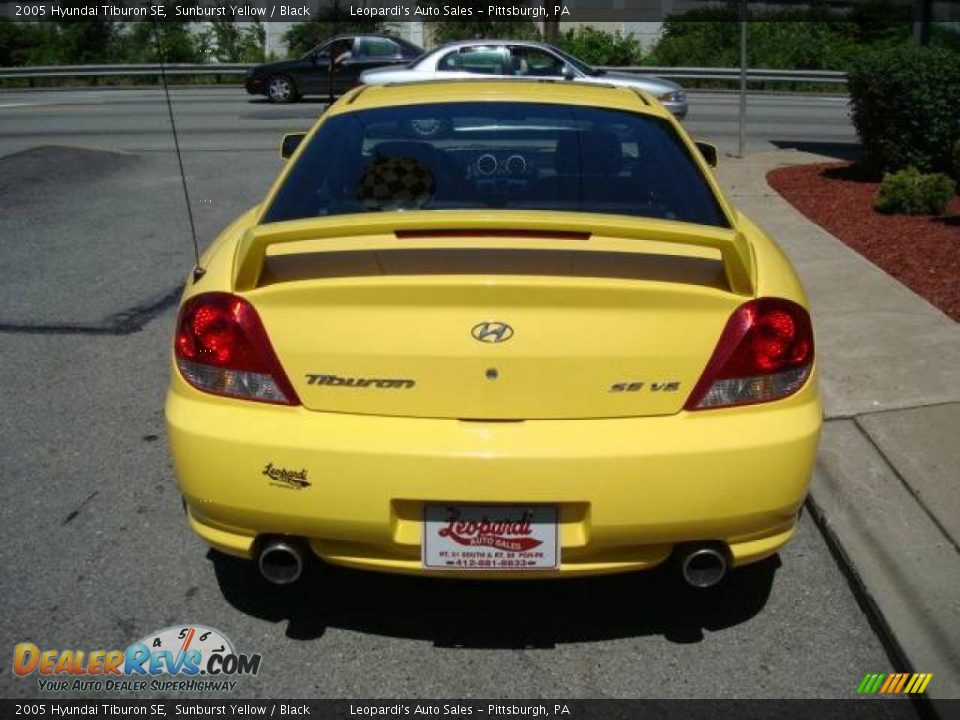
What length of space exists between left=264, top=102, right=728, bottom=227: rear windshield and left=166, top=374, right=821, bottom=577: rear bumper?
916mm

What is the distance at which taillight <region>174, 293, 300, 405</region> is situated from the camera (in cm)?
301

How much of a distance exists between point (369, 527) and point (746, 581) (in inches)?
60.3

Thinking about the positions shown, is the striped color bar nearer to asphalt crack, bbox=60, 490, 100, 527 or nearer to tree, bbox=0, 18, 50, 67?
asphalt crack, bbox=60, 490, 100, 527

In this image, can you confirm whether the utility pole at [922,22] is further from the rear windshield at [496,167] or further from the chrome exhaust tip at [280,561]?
the chrome exhaust tip at [280,561]

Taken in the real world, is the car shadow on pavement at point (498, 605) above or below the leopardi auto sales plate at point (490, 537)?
below

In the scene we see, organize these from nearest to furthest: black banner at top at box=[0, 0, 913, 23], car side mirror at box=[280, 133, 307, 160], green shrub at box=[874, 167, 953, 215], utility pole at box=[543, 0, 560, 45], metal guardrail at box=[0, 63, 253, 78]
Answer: car side mirror at box=[280, 133, 307, 160]
green shrub at box=[874, 167, 953, 215]
metal guardrail at box=[0, 63, 253, 78]
utility pole at box=[543, 0, 560, 45]
black banner at top at box=[0, 0, 913, 23]

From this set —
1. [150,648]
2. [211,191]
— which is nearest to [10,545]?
[150,648]

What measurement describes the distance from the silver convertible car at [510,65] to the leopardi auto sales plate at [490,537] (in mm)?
14517

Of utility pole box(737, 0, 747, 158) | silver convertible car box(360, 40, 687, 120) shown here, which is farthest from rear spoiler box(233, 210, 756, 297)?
silver convertible car box(360, 40, 687, 120)

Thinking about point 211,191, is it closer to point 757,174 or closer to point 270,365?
point 757,174

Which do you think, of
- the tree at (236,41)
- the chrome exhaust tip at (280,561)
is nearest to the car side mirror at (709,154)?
the chrome exhaust tip at (280,561)

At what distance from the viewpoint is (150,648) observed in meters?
3.30

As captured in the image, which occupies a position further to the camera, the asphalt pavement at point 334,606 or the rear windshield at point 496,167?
Answer: the rear windshield at point 496,167

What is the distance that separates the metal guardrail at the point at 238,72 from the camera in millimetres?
27344
